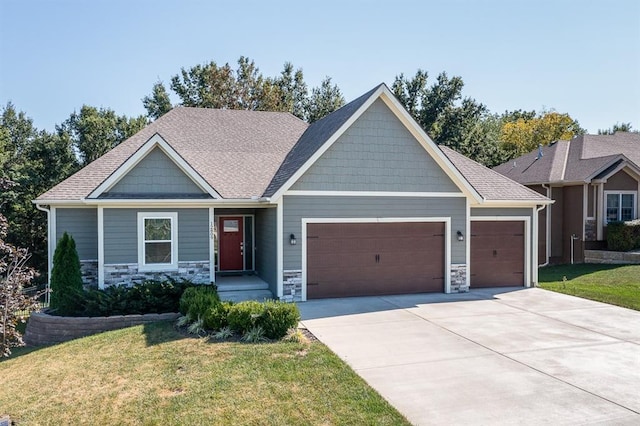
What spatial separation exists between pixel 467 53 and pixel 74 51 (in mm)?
14960

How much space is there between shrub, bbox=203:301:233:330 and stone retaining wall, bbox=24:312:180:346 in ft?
6.76

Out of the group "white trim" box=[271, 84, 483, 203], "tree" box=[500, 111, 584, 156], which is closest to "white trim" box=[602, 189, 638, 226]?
"white trim" box=[271, 84, 483, 203]

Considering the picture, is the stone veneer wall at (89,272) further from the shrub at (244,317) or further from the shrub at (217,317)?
the shrub at (244,317)

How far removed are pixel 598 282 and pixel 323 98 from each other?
→ 24.6 metres

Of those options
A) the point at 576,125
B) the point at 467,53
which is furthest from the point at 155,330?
the point at 576,125

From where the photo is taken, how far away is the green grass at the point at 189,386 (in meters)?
5.81

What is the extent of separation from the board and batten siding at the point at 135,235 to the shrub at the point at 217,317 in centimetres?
365

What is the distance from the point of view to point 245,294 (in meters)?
13.2

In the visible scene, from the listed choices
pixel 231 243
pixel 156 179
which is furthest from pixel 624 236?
Answer: pixel 156 179

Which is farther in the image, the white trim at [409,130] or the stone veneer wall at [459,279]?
the stone veneer wall at [459,279]

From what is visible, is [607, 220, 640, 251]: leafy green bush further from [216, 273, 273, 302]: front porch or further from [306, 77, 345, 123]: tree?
[306, 77, 345, 123]: tree

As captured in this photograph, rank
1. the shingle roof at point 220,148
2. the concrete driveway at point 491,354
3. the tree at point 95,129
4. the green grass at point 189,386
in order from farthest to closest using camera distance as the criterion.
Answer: the tree at point 95,129 → the shingle roof at point 220,148 → the concrete driveway at point 491,354 → the green grass at point 189,386

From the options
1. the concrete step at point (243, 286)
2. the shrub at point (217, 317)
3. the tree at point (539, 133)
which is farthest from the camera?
the tree at point (539, 133)

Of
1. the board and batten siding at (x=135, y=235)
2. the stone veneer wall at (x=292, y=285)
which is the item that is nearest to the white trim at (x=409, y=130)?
the stone veneer wall at (x=292, y=285)
